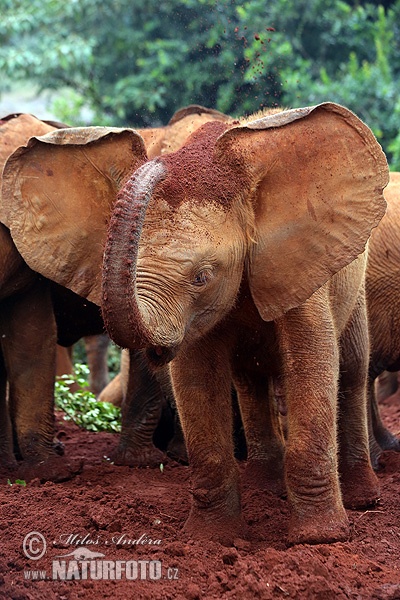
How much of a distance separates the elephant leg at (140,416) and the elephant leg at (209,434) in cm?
226

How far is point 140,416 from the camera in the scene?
27.7 feet

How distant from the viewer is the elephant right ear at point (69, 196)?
588cm

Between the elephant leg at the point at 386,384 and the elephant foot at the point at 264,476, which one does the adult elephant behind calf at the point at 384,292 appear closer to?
the elephant foot at the point at 264,476

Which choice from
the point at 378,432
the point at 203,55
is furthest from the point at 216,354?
the point at 203,55

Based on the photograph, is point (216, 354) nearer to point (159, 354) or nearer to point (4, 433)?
point (159, 354)

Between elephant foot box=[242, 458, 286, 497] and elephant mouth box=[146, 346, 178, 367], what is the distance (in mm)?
2221

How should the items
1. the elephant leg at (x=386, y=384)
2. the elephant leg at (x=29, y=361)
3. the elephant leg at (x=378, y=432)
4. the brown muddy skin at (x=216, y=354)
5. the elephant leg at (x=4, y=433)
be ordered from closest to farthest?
the brown muddy skin at (x=216, y=354), the elephant leg at (x=29, y=361), the elephant leg at (x=4, y=433), the elephant leg at (x=378, y=432), the elephant leg at (x=386, y=384)

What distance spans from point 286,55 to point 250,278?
9320mm

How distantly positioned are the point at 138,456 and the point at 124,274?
399 cm

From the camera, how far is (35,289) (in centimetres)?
765

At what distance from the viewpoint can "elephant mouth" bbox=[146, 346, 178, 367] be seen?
192 inches

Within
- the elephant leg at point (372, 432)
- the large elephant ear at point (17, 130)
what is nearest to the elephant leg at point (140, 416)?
the elephant leg at point (372, 432)

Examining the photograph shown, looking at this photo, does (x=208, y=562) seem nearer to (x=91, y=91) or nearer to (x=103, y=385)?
(x=103, y=385)

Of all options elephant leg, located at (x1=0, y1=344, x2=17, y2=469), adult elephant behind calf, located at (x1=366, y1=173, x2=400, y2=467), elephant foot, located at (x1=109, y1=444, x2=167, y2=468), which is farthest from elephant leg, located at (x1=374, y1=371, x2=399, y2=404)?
elephant leg, located at (x1=0, y1=344, x2=17, y2=469)
